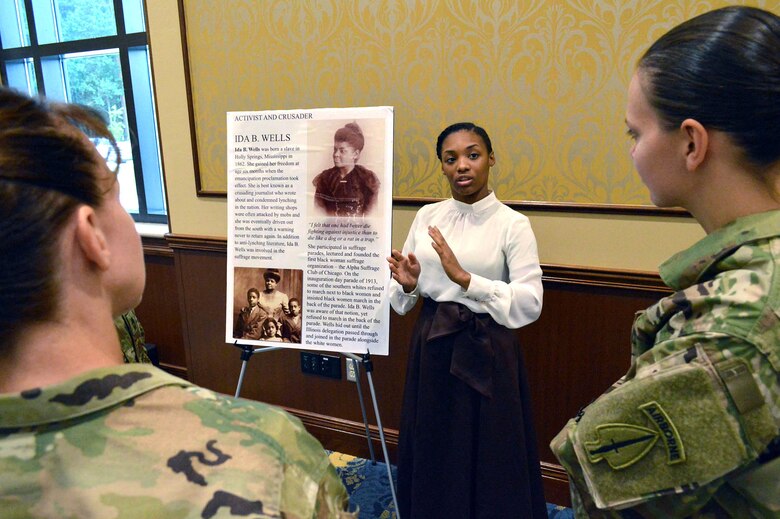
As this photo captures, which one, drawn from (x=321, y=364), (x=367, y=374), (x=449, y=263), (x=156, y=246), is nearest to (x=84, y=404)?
(x=449, y=263)

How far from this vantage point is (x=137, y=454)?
479 mm

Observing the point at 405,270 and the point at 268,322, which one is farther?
the point at 268,322

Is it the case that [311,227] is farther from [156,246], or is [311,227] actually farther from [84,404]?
[156,246]

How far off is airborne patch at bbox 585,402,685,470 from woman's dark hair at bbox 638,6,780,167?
346 mm

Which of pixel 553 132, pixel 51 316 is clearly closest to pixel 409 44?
pixel 553 132

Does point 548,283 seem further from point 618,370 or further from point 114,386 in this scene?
point 114,386

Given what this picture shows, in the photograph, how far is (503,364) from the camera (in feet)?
5.24

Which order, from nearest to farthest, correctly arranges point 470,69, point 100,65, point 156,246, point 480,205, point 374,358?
point 480,205, point 470,69, point 374,358, point 156,246, point 100,65

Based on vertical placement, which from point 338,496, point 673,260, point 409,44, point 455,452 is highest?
point 409,44

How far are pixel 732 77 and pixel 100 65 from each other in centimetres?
348

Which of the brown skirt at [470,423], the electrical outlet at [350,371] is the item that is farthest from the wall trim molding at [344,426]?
the brown skirt at [470,423]

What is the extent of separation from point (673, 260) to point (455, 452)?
3.57 ft

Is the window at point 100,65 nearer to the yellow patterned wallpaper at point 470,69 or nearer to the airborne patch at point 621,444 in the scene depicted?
the yellow patterned wallpaper at point 470,69

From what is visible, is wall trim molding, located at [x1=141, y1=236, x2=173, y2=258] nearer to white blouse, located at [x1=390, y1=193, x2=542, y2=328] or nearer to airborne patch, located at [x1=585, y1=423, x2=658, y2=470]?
white blouse, located at [x1=390, y1=193, x2=542, y2=328]
